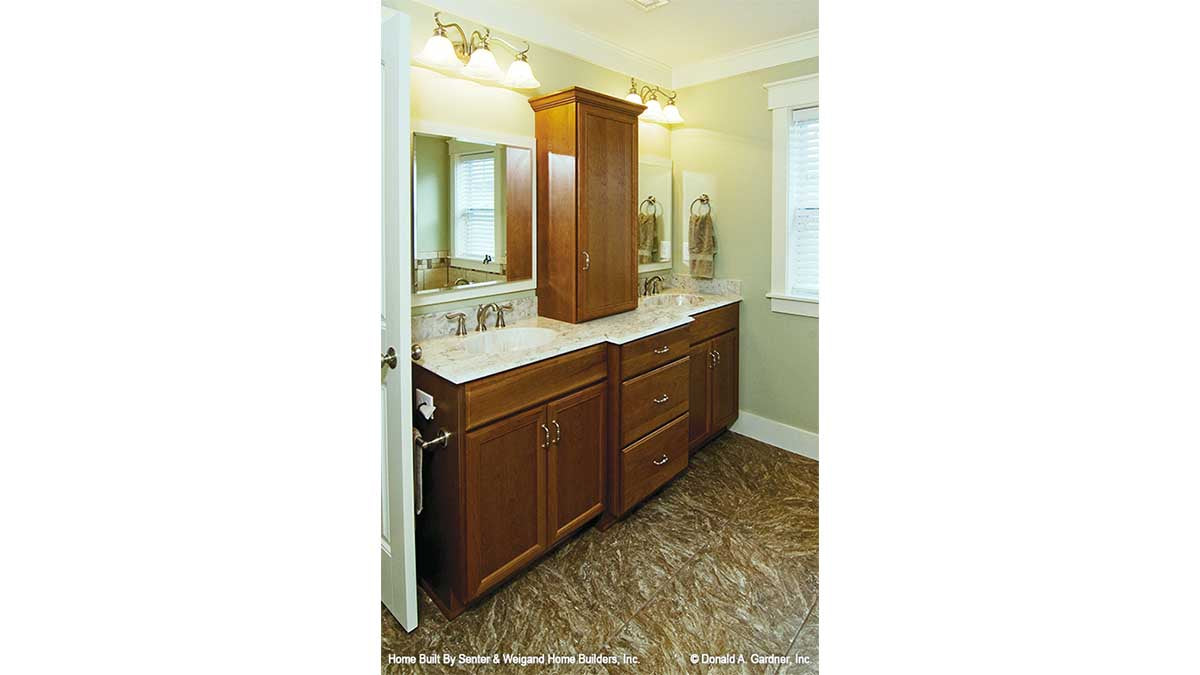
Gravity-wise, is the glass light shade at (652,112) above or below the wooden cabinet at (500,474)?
above

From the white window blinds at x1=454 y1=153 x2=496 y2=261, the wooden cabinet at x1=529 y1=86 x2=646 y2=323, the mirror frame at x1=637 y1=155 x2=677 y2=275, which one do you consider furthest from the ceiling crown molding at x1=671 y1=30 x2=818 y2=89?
the white window blinds at x1=454 y1=153 x2=496 y2=261

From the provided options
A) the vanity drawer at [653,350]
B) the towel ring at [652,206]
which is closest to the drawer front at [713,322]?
the vanity drawer at [653,350]

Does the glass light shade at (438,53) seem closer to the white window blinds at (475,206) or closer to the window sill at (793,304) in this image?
the white window blinds at (475,206)

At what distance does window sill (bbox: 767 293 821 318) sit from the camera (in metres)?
2.98

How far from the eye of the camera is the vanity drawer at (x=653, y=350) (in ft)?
7.32

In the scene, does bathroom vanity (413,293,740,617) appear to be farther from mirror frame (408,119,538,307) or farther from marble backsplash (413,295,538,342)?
mirror frame (408,119,538,307)

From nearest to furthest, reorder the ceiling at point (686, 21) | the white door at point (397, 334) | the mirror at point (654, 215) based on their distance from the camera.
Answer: the white door at point (397, 334) < the ceiling at point (686, 21) < the mirror at point (654, 215)

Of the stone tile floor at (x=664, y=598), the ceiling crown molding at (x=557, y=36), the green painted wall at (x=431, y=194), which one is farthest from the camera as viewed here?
the ceiling crown molding at (x=557, y=36)

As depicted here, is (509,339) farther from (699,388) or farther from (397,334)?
(699,388)

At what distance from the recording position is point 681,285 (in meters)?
3.45

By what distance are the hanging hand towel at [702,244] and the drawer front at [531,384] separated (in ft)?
4.27

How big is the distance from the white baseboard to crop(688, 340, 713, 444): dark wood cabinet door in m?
0.41
